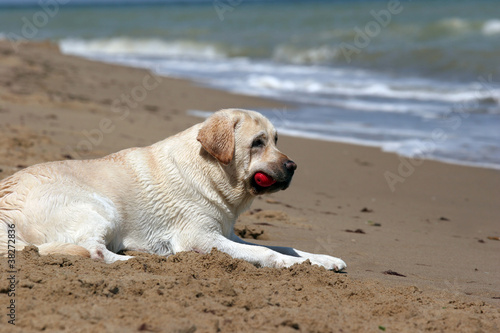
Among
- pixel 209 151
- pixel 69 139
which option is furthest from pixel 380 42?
pixel 209 151

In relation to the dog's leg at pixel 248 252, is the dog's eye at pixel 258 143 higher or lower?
higher

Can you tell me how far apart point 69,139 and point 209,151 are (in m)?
4.96

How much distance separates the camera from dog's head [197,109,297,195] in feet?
17.1

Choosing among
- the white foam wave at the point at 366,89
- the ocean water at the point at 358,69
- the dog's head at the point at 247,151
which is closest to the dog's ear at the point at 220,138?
the dog's head at the point at 247,151

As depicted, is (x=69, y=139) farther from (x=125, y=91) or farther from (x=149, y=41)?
(x=149, y=41)

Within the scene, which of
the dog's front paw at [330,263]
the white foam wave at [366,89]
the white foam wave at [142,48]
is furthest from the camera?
the white foam wave at [142,48]

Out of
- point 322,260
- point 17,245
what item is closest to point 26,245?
point 17,245

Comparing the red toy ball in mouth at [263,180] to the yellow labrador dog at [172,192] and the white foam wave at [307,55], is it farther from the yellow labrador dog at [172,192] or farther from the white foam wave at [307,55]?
the white foam wave at [307,55]

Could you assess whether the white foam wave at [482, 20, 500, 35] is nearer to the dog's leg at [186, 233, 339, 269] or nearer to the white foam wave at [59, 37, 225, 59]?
the white foam wave at [59, 37, 225, 59]

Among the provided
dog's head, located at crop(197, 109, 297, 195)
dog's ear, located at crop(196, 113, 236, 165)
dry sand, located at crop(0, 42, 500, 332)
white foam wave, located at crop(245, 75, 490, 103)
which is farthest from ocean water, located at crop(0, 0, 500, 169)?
dog's ear, located at crop(196, 113, 236, 165)

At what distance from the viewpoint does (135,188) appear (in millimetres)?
5398

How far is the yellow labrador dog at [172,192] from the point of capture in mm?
4980

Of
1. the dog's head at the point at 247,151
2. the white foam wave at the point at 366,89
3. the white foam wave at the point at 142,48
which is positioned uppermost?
the white foam wave at the point at 142,48

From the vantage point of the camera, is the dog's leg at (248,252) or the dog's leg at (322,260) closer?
the dog's leg at (248,252)
